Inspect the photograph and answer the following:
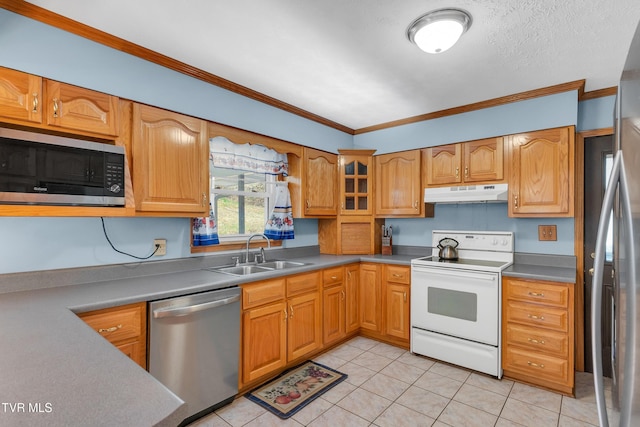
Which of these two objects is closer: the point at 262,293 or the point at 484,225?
the point at 262,293

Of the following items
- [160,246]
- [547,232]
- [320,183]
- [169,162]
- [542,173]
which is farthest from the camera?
[320,183]

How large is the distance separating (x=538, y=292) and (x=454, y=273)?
62 cm

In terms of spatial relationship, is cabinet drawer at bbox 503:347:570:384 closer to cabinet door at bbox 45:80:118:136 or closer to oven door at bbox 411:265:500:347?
oven door at bbox 411:265:500:347

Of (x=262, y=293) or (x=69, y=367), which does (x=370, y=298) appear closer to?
(x=262, y=293)

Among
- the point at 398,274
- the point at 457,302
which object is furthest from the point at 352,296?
the point at 457,302

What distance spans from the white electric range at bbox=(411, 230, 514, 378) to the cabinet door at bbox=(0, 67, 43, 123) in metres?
2.95

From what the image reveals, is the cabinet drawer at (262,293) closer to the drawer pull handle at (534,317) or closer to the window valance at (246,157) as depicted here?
the window valance at (246,157)

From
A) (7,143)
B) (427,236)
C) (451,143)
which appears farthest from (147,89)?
(427,236)

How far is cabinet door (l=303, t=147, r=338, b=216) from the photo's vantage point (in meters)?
3.33

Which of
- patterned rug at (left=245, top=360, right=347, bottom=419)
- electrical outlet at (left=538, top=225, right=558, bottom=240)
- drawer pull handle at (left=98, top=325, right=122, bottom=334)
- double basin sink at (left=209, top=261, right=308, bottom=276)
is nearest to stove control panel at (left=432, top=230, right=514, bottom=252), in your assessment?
electrical outlet at (left=538, top=225, right=558, bottom=240)

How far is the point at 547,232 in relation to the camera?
2.85 meters

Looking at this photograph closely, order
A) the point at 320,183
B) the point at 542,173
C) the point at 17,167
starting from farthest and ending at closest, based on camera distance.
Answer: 1. the point at 320,183
2. the point at 542,173
3. the point at 17,167

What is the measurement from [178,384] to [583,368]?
3324 millimetres

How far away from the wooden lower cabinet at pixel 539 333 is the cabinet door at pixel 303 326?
5.14ft
